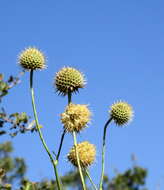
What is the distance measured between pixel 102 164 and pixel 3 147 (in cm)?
3317

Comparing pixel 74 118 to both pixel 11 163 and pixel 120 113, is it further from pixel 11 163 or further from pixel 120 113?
pixel 11 163

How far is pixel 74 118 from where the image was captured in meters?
3.96

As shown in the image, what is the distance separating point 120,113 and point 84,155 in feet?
1.91

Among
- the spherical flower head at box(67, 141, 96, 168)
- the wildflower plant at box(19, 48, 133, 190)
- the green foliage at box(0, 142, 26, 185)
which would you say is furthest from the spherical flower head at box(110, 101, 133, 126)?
the green foliage at box(0, 142, 26, 185)

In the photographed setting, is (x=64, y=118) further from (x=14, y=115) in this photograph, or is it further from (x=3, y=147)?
(x=3, y=147)

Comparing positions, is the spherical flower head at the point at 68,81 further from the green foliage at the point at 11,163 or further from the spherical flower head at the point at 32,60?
the green foliage at the point at 11,163

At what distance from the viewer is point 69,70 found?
4.50 m

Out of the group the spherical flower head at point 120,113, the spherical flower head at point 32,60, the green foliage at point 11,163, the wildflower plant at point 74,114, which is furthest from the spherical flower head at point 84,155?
the green foliage at point 11,163

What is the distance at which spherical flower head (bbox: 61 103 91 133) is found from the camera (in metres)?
3.89

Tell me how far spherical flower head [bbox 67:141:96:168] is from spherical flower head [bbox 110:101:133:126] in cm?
45

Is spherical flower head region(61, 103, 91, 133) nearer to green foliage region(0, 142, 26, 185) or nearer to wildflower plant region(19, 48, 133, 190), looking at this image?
wildflower plant region(19, 48, 133, 190)

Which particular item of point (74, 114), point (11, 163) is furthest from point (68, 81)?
point (11, 163)

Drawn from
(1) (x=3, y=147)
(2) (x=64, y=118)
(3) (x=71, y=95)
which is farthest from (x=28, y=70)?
(1) (x=3, y=147)

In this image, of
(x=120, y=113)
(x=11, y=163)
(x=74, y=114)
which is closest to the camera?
(x=74, y=114)
